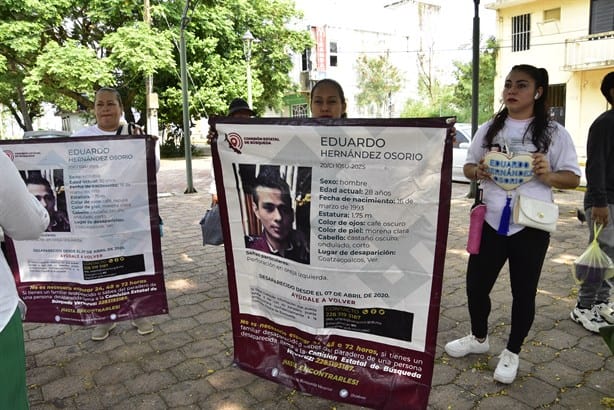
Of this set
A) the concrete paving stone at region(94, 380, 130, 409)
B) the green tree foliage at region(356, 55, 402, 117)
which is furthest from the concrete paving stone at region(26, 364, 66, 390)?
the green tree foliage at region(356, 55, 402, 117)

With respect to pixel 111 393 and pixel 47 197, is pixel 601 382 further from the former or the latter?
pixel 47 197

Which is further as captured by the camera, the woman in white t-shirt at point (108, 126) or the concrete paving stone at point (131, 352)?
the woman in white t-shirt at point (108, 126)

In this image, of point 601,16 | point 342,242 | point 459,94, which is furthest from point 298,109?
point 342,242

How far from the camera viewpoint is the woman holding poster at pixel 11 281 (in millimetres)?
1513

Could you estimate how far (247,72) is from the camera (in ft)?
69.7

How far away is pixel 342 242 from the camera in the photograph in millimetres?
2145

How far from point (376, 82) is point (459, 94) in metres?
7.18

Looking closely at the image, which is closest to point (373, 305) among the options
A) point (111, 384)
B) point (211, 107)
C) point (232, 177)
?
point (232, 177)

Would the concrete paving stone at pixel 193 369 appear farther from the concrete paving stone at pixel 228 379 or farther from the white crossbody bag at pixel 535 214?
the white crossbody bag at pixel 535 214

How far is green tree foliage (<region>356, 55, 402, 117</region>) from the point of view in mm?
35469

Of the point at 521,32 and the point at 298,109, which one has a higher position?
the point at 521,32

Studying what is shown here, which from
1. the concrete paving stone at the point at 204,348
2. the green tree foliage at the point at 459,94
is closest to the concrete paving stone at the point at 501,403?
the concrete paving stone at the point at 204,348

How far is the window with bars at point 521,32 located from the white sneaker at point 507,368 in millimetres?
22420

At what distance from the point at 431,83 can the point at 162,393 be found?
118ft
